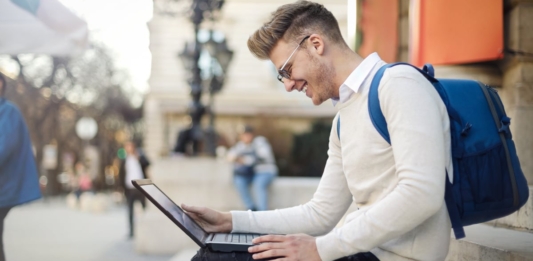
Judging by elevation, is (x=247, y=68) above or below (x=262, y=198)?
above

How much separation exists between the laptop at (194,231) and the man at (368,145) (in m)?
0.09

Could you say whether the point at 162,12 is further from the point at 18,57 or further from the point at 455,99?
the point at 455,99

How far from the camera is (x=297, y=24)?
84.4 inches

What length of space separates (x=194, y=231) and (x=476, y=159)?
0.93 m

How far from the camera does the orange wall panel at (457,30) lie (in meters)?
4.45

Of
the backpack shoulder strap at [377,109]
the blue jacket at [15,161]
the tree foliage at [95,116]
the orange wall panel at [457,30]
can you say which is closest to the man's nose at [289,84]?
the backpack shoulder strap at [377,109]

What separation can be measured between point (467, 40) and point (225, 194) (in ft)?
20.5

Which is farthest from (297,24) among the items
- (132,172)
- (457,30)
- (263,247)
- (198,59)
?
(132,172)

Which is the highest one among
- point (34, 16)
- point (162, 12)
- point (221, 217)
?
point (162, 12)

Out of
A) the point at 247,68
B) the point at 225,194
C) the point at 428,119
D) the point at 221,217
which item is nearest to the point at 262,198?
the point at 225,194

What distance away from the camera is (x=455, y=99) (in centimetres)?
205

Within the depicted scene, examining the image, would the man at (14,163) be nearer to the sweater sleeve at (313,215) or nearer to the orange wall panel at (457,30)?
the sweater sleeve at (313,215)

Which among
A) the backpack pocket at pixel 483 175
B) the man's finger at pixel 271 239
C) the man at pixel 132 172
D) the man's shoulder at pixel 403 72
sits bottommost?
the man at pixel 132 172

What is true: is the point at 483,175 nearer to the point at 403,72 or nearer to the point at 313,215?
the point at 403,72
